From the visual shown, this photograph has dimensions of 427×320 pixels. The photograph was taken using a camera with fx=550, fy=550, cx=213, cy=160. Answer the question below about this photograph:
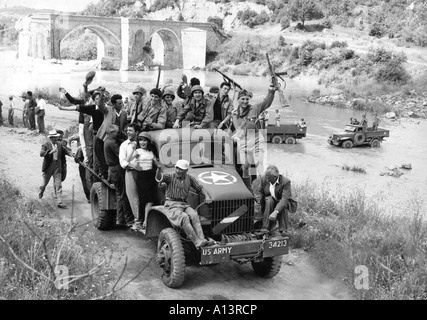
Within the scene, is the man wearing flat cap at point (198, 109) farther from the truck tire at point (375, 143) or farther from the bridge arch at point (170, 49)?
the bridge arch at point (170, 49)

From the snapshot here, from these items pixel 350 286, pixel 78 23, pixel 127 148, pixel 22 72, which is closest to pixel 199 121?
pixel 127 148

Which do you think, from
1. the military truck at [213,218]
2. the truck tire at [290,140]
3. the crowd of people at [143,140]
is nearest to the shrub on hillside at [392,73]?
the truck tire at [290,140]

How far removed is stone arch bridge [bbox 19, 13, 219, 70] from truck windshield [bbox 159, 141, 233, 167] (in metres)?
59.4

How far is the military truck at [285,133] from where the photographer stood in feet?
87.9

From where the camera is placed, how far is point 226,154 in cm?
858

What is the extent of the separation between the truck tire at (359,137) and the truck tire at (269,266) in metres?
19.9

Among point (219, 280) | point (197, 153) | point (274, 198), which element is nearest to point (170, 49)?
point (197, 153)

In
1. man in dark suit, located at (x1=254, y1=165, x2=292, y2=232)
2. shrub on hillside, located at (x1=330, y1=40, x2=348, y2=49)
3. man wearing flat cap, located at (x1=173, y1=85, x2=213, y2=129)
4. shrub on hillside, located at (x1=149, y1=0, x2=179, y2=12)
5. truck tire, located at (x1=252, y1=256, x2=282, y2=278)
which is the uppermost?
shrub on hillside, located at (x1=149, y1=0, x2=179, y2=12)

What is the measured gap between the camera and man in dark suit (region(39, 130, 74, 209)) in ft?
36.0

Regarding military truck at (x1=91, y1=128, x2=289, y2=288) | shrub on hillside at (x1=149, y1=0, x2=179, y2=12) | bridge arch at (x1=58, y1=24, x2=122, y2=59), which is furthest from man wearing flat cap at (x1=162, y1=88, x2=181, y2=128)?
shrub on hillside at (x1=149, y1=0, x2=179, y2=12)

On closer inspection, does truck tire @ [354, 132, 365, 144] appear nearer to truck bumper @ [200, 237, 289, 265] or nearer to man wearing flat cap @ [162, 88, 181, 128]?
man wearing flat cap @ [162, 88, 181, 128]

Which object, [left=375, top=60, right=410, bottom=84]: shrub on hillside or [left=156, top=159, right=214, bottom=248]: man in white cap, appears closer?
[left=156, top=159, right=214, bottom=248]: man in white cap

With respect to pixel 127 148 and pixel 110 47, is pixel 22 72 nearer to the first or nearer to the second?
pixel 110 47

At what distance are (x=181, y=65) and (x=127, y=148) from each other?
229 feet
